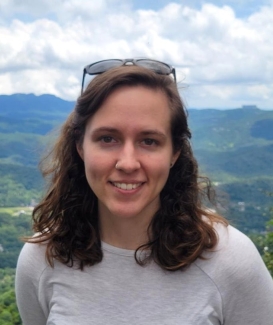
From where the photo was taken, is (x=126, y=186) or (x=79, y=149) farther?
(x=79, y=149)

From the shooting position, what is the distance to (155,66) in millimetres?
2176

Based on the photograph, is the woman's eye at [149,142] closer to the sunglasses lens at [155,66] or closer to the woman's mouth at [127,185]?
the woman's mouth at [127,185]

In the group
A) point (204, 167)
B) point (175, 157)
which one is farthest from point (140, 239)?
point (204, 167)

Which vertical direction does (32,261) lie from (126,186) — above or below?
below

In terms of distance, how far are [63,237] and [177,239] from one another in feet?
1.63

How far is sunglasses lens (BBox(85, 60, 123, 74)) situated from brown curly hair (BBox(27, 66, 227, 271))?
0.05 meters

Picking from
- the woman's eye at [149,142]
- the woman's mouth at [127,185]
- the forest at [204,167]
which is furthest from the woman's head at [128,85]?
the forest at [204,167]

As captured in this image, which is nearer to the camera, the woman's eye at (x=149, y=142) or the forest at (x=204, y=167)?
the woman's eye at (x=149, y=142)

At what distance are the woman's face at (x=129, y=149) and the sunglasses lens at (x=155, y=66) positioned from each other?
136mm

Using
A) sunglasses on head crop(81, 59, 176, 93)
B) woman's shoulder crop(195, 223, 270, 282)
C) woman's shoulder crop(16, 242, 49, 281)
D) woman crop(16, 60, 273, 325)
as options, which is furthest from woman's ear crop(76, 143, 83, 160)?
woman's shoulder crop(195, 223, 270, 282)

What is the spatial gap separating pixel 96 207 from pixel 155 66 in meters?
0.65

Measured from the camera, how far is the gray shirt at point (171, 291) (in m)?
2.01

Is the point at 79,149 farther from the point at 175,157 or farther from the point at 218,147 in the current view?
the point at 218,147

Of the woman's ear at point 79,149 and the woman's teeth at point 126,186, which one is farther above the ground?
the woman's ear at point 79,149
